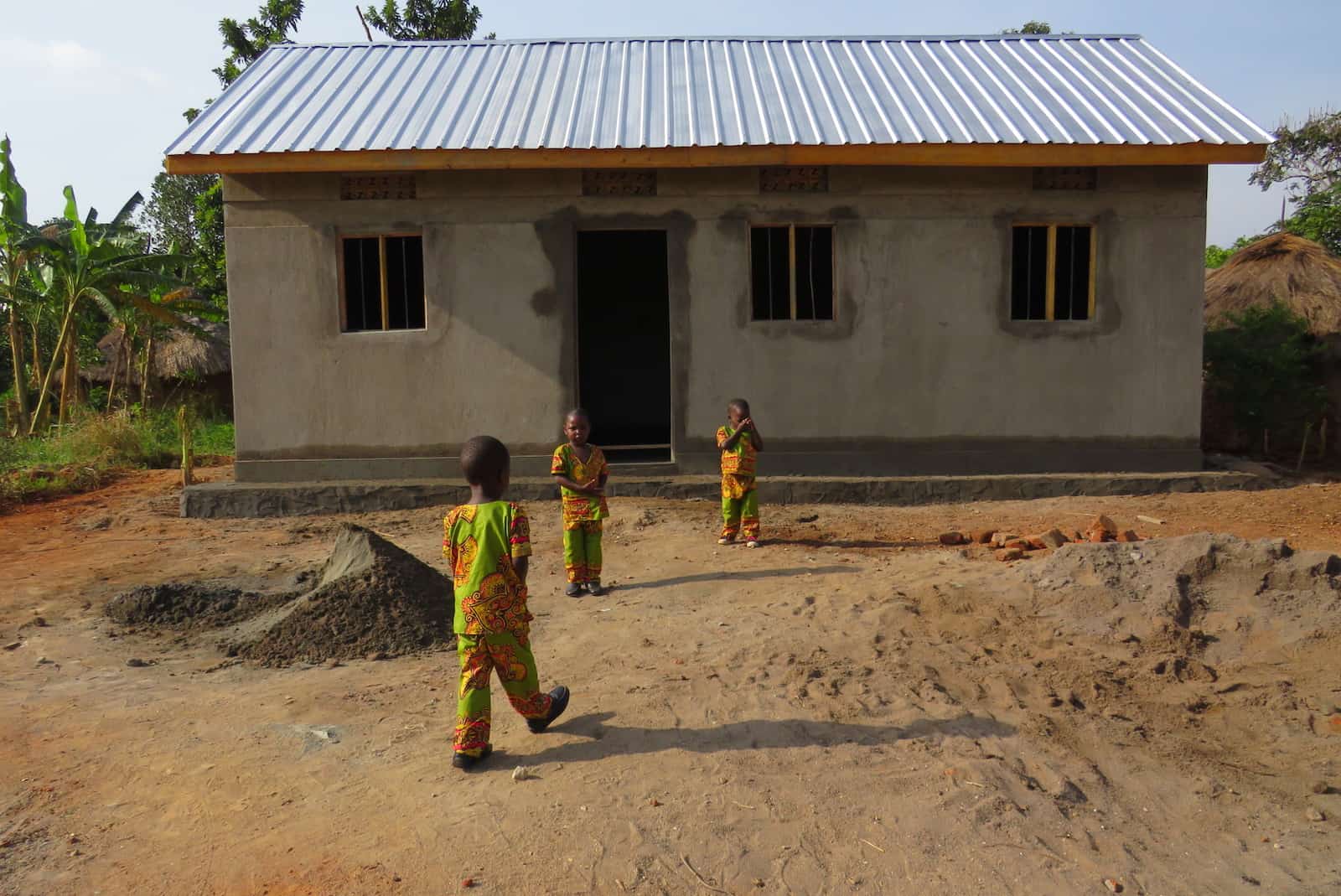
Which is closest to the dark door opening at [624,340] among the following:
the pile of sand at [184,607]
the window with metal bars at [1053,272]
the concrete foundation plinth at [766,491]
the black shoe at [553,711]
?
the concrete foundation plinth at [766,491]

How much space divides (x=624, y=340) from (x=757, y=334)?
202 inches

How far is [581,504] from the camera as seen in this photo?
607 centimetres

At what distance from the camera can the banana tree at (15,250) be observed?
1279 centimetres

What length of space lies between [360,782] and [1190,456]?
8463 millimetres

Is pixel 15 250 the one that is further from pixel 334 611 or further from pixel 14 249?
pixel 334 611

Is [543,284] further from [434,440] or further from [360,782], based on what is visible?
[360,782]

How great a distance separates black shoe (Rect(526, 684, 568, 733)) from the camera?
13.1 ft

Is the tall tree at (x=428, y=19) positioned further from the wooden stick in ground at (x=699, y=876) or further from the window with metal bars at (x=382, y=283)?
the wooden stick in ground at (x=699, y=876)

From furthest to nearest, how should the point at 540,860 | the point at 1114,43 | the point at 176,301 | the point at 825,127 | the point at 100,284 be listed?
1. the point at 176,301
2. the point at 100,284
3. the point at 1114,43
4. the point at 825,127
5. the point at 540,860

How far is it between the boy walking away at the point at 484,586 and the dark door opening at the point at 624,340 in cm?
983

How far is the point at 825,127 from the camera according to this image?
29.8 ft

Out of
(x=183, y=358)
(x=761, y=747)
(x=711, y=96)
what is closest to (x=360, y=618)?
(x=761, y=747)

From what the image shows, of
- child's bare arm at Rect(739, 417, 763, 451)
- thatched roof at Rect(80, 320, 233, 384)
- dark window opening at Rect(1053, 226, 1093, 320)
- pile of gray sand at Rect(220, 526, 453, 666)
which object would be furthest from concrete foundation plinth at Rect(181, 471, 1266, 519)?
thatched roof at Rect(80, 320, 233, 384)

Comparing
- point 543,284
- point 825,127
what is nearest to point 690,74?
point 825,127
